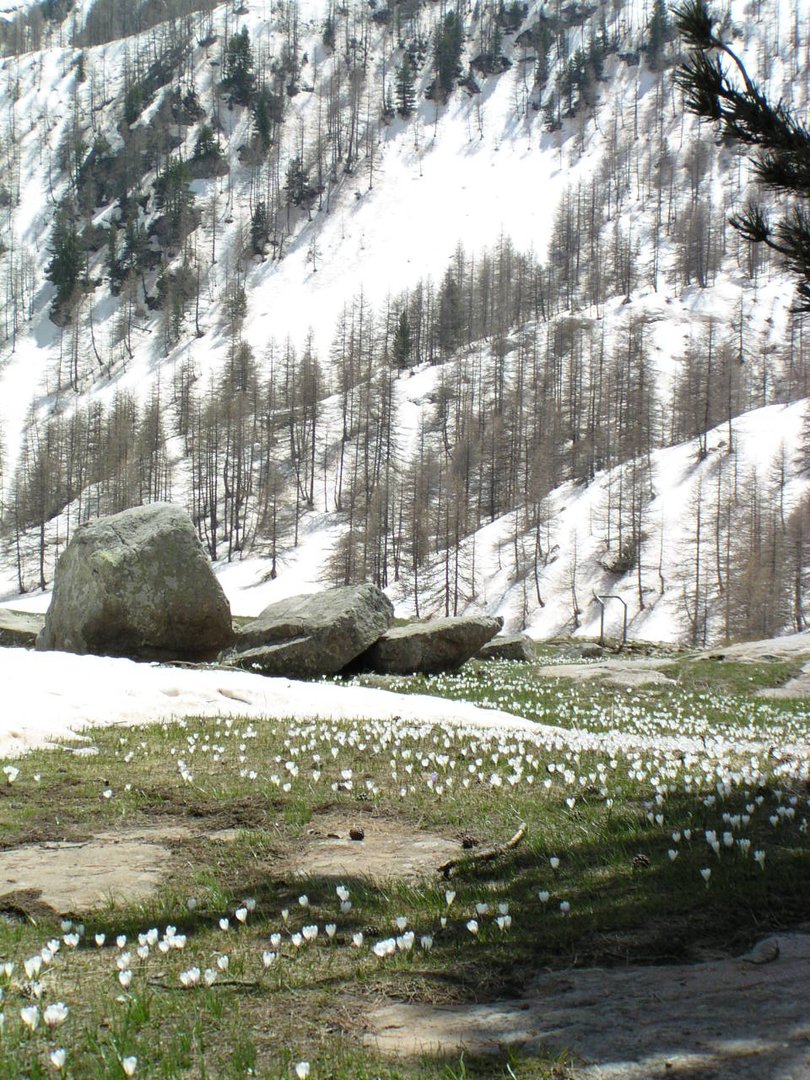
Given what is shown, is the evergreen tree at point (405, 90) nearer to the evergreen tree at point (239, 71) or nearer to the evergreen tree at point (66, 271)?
the evergreen tree at point (239, 71)

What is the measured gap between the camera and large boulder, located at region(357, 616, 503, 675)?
23.8 m

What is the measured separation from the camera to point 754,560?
230 feet

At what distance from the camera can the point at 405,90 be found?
18588 cm

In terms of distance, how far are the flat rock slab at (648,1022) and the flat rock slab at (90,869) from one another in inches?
87.9

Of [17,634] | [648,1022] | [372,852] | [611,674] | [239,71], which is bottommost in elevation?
[611,674]

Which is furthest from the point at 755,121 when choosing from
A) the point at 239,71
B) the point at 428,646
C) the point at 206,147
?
the point at 239,71

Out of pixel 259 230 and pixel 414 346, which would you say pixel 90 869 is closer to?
pixel 414 346

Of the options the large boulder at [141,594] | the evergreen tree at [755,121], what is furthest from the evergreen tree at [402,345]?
the evergreen tree at [755,121]

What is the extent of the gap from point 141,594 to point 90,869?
15.0 metres

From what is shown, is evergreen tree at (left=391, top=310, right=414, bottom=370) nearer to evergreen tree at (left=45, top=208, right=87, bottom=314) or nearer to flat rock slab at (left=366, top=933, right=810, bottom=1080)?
evergreen tree at (left=45, top=208, right=87, bottom=314)

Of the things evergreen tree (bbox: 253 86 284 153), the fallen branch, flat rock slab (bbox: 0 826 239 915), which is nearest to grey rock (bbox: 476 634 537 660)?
the fallen branch

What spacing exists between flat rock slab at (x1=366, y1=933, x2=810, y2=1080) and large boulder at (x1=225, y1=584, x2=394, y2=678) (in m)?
18.2

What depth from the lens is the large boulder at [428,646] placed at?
23844 millimetres

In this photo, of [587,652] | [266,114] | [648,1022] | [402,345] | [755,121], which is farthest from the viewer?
[266,114]
